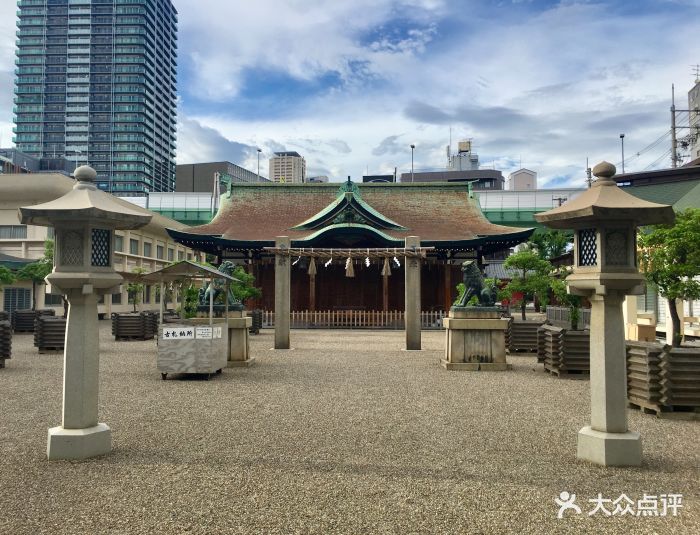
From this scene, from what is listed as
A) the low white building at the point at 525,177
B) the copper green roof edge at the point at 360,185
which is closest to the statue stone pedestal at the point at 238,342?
the copper green roof edge at the point at 360,185

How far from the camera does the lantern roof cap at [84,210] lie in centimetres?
661

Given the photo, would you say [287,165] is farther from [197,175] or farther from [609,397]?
[609,397]

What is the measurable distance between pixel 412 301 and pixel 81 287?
1303cm

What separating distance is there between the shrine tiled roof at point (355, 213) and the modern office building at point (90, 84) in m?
98.7

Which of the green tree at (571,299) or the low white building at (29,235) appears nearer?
the green tree at (571,299)

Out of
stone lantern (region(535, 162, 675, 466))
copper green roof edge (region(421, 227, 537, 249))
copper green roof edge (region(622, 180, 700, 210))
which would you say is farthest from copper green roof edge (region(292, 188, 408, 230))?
stone lantern (region(535, 162, 675, 466))

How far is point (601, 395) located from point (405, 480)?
8.60 feet

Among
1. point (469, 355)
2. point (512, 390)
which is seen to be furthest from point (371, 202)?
point (512, 390)

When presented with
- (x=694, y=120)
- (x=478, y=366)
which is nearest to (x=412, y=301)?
(x=478, y=366)

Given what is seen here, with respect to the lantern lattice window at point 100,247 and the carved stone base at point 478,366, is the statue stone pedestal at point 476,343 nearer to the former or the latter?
the carved stone base at point 478,366

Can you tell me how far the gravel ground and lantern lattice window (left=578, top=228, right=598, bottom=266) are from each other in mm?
2343

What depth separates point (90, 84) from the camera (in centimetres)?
12631

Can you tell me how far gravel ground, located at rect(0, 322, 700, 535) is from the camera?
4.82 meters

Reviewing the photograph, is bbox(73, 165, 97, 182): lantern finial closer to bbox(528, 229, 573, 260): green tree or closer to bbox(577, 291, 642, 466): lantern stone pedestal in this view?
bbox(577, 291, 642, 466): lantern stone pedestal
